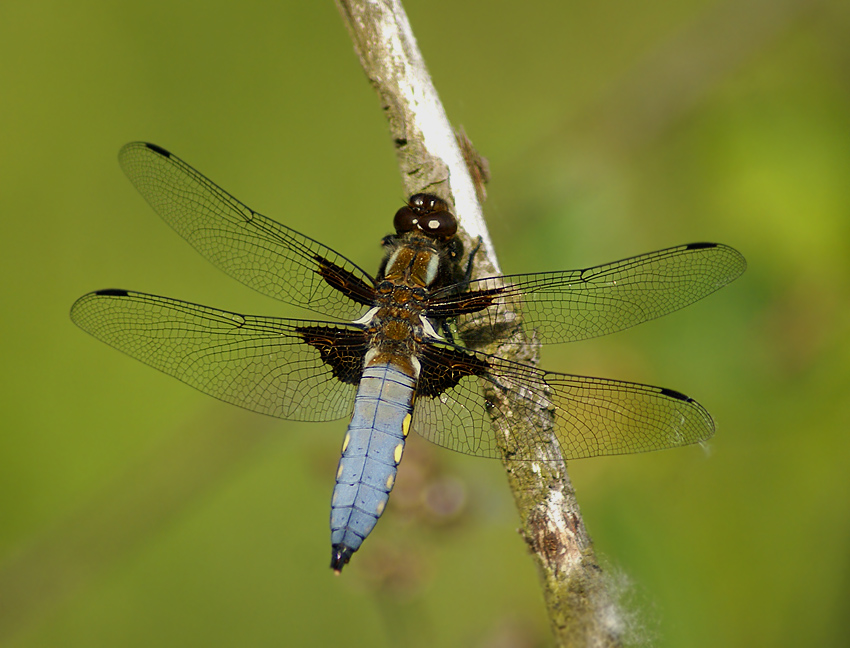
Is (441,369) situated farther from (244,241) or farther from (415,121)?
(244,241)

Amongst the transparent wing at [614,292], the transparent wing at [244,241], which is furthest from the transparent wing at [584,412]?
the transparent wing at [244,241]

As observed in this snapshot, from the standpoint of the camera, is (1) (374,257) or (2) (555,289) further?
(1) (374,257)

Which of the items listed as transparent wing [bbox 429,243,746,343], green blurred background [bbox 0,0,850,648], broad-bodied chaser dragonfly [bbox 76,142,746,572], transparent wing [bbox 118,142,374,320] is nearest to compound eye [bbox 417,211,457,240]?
broad-bodied chaser dragonfly [bbox 76,142,746,572]

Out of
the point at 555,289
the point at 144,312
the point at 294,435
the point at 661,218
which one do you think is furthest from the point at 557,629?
the point at 661,218

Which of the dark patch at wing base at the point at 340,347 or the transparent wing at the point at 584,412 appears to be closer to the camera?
the transparent wing at the point at 584,412

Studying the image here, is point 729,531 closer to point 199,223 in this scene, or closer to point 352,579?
point 352,579

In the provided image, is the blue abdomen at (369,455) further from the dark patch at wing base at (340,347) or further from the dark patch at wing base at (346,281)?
the dark patch at wing base at (346,281)

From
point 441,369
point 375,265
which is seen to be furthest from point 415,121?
point 375,265
